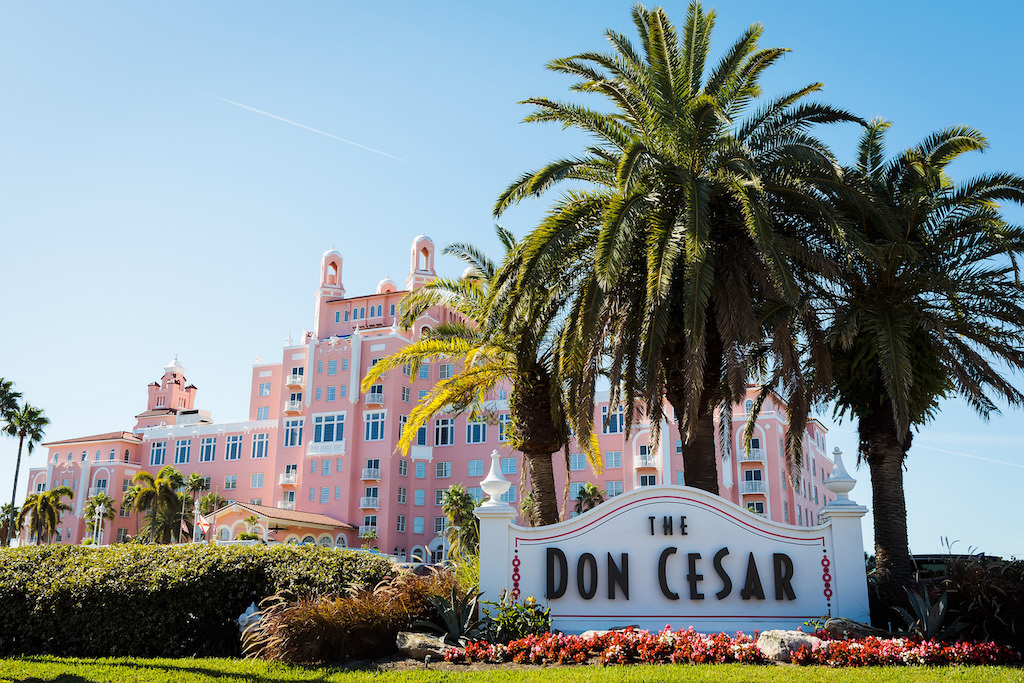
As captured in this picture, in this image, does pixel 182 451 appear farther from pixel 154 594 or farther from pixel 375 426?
pixel 154 594

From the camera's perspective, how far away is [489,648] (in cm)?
1295

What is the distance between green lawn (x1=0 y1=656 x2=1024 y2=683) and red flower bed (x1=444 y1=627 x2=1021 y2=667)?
52 cm

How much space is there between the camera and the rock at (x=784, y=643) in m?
12.3

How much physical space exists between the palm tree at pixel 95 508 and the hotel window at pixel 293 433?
16797mm

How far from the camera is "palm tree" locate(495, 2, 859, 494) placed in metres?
15.3

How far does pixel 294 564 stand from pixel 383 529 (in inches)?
1907

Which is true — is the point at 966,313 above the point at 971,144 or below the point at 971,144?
below

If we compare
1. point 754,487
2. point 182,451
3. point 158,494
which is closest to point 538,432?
point 754,487

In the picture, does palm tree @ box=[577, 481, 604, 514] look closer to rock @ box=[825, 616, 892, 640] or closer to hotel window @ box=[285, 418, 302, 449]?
hotel window @ box=[285, 418, 302, 449]

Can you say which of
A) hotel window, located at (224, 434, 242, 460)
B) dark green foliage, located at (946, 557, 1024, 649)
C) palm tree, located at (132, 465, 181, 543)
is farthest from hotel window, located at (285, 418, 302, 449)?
dark green foliage, located at (946, 557, 1024, 649)

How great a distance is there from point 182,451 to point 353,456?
69.1ft

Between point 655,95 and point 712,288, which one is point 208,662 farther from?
point 655,95

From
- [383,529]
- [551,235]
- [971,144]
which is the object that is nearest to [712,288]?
[551,235]

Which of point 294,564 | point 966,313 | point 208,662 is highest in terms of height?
point 966,313
